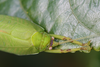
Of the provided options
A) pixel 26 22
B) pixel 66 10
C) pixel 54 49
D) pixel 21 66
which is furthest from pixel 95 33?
pixel 21 66

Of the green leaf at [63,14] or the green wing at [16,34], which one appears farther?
the green wing at [16,34]

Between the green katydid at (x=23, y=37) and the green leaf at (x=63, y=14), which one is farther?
the green katydid at (x=23, y=37)

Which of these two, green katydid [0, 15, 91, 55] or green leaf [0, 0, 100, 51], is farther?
green katydid [0, 15, 91, 55]

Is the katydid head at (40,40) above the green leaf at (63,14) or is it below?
below

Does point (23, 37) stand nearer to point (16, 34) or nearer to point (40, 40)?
point (16, 34)

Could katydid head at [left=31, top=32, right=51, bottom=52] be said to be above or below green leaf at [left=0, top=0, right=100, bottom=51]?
below

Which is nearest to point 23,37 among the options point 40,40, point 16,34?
point 16,34
